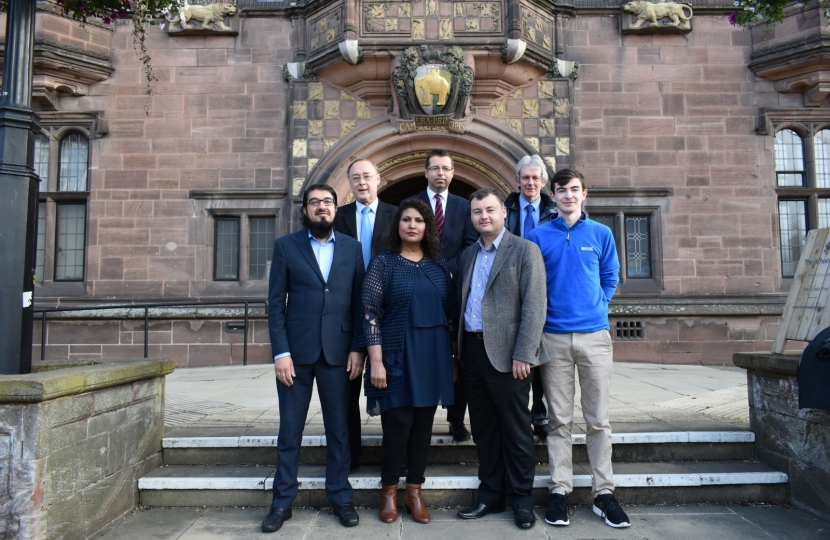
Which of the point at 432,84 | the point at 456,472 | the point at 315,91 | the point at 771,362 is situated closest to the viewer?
the point at 456,472

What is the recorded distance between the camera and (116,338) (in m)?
8.53

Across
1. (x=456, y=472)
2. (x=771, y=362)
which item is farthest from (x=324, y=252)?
(x=771, y=362)

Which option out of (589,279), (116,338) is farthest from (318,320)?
(116,338)

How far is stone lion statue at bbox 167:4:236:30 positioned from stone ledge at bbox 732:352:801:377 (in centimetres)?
808

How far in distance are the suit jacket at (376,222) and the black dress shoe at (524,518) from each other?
5.61 ft

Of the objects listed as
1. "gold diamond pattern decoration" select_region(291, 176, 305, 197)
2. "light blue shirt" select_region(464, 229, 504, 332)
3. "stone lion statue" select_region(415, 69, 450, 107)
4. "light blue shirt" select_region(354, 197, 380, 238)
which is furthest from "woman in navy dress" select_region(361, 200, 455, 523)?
"gold diamond pattern decoration" select_region(291, 176, 305, 197)

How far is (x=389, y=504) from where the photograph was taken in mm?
3209

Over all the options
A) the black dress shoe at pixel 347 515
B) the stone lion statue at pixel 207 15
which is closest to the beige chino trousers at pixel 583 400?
the black dress shoe at pixel 347 515

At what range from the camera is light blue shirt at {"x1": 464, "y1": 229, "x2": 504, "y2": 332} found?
3.26 meters

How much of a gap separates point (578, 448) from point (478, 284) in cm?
143

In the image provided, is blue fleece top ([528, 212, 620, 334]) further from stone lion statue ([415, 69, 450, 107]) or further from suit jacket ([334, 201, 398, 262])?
stone lion statue ([415, 69, 450, 107])

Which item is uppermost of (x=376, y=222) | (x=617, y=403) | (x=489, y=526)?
(x=376, y=222)

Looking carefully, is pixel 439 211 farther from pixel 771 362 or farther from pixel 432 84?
pixel 432 84

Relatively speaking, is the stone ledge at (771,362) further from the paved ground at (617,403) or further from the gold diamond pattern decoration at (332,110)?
the gold diamond pattern decoration at (332,110)
